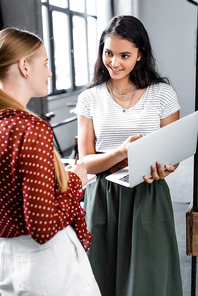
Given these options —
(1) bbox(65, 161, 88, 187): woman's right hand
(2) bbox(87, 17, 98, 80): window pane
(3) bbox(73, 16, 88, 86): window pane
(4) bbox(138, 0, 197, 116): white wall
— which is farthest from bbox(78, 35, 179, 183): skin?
(2) bbox(87, 17, 98, 80): window pane

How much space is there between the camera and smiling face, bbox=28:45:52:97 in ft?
2.75

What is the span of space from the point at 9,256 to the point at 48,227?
0.19 meters

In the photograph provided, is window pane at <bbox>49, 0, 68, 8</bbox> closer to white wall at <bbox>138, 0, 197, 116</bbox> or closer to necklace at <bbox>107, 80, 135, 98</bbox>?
white wall at <bbox>138, 0, 197, 116</bbox>

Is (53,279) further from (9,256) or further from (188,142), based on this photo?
(188,142)

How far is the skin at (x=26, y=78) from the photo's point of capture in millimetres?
817

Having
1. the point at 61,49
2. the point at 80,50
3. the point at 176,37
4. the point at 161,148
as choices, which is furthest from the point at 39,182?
the point at 176,37

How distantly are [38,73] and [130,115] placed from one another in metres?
0.54

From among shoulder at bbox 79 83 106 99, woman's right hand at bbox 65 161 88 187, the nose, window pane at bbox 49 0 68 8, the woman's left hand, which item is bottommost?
the woman's left hand

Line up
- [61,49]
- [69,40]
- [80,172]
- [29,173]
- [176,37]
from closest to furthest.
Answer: [29,173]
[80,172]
[61,49]
[69,40]
[176,37]

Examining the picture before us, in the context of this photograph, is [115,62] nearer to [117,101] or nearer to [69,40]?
[117,101]

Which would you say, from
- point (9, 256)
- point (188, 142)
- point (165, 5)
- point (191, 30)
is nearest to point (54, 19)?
point (165, 5)

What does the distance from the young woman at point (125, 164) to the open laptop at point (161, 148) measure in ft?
0.23

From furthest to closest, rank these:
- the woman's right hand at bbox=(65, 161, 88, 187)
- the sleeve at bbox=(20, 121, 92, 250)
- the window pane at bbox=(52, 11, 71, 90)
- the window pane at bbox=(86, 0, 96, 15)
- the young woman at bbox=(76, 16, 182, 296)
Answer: the window pane at bbox=(86, 0, 96, 15)
the window pane at bbox=(52, 11, 71, 90)
the young woman at bbox=(76, 16, 182, 296)
the woman's right hand at bbox=(65, 161, 88, 187)
the sleeve at bbox=(20, 121, 92, 250)

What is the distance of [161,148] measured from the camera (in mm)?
1117
